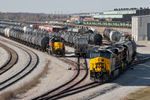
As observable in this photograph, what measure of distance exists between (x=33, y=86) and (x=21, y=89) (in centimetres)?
160

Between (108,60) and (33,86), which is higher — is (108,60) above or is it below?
above

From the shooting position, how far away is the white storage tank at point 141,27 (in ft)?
252

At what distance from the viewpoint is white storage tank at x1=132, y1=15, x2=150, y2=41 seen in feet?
252

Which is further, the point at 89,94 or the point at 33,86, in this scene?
the point at 33,86

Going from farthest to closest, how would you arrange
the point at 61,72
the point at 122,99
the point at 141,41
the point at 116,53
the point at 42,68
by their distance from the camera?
the point at 141,41 → the point at 42,68 → the point at 61,72 → the point at 116,53 → the point at 122,99

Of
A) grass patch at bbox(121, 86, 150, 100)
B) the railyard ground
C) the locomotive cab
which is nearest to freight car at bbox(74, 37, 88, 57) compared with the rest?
the locomotive cab

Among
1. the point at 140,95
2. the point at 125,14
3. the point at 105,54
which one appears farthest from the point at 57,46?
the point at 125,14

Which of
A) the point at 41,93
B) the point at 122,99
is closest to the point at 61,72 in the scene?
the point at 41,93

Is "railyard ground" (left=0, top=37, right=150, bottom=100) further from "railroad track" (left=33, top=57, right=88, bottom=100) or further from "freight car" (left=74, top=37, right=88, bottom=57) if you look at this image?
Answer: "freight car" (left=74, top=37, right=88, bottom=57)

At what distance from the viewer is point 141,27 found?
253 feet

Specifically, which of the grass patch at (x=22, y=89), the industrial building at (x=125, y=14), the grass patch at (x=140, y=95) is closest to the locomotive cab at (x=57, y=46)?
the grass patch at (x=22, y=89)

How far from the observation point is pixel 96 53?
27.9 metres

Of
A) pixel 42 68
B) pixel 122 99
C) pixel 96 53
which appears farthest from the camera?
pixel 42 68

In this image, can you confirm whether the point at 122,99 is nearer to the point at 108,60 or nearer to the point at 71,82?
the point at 108,60
